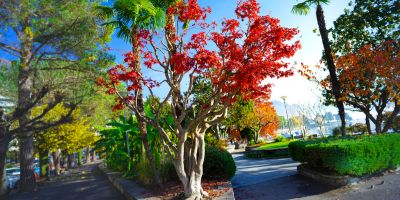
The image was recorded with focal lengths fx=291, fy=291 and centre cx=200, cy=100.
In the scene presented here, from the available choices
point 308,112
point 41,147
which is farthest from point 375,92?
point 308,112

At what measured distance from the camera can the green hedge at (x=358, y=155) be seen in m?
8.05

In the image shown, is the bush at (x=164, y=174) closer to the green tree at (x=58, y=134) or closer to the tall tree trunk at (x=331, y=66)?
the tall tree trunk at (x=331, y=66)

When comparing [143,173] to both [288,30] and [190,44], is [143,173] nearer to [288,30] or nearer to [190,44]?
[190,44]

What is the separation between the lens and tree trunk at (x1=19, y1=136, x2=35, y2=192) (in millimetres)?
16578

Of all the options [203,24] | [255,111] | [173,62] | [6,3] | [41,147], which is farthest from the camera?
[255,111]

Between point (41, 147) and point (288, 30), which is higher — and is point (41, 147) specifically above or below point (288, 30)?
below

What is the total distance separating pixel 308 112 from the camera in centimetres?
5081

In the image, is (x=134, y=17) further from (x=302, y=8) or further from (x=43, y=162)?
(x=43, y=162)

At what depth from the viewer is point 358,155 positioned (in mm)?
8109

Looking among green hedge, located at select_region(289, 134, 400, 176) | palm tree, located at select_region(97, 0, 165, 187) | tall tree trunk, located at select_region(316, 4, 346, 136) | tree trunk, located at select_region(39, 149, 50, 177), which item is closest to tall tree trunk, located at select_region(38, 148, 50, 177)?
tree trunk, located at select_region(39, 149, 50, 177)

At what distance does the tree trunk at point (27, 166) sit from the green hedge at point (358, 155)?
1538cm

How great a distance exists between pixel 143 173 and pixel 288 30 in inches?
286

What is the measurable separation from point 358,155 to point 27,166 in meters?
17.0

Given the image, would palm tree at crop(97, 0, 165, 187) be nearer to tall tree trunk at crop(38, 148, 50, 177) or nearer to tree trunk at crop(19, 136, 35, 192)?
tree trunk at crop(19, 136, 35, 192)
